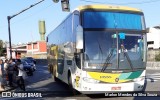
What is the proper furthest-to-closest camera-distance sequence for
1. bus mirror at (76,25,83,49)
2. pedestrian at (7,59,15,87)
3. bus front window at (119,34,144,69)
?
1. pedestrian at (7,59,15,87)
2. bus front window at (119,34,144,69)
3. bus mirror at (76,25,83,49)

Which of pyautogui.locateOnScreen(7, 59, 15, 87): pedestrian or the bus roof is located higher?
the bus roof

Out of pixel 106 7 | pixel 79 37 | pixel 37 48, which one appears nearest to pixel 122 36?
pixel 106 7

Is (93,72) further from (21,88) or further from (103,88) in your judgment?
(21,88)

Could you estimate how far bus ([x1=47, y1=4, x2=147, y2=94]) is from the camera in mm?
12773

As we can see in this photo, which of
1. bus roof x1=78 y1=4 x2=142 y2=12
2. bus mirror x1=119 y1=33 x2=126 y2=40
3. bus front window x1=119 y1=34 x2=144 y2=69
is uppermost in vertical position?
bus roof x1=78 y1=4 x2=142 y2=12

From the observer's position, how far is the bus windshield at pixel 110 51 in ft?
42.0

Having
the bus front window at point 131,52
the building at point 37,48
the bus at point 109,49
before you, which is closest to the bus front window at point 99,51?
the bus at point 109,49

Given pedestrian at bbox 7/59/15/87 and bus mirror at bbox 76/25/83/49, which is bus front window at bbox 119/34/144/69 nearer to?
bus mirror at bbox 76/25/83/49

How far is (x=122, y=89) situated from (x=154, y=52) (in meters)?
38.6

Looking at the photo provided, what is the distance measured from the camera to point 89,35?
13.0 metres

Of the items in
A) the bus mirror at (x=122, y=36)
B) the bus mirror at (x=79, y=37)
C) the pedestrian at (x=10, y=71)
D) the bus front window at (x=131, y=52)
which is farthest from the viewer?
the pedestrian at (x=10, y=71)

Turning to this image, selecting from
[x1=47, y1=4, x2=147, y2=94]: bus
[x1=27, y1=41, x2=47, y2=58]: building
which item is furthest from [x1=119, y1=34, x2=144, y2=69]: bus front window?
[x1=27, y1=41, x2=47, y2=58]: building

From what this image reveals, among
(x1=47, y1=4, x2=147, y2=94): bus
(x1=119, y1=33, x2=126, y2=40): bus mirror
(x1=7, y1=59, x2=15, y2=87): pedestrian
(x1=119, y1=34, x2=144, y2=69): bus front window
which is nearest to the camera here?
(x1=47, y1=4, x2=147, y2=94): bus

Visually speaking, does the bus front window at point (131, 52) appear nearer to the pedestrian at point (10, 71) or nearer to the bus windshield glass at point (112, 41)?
the bus windshield glass at point (112, 41)
